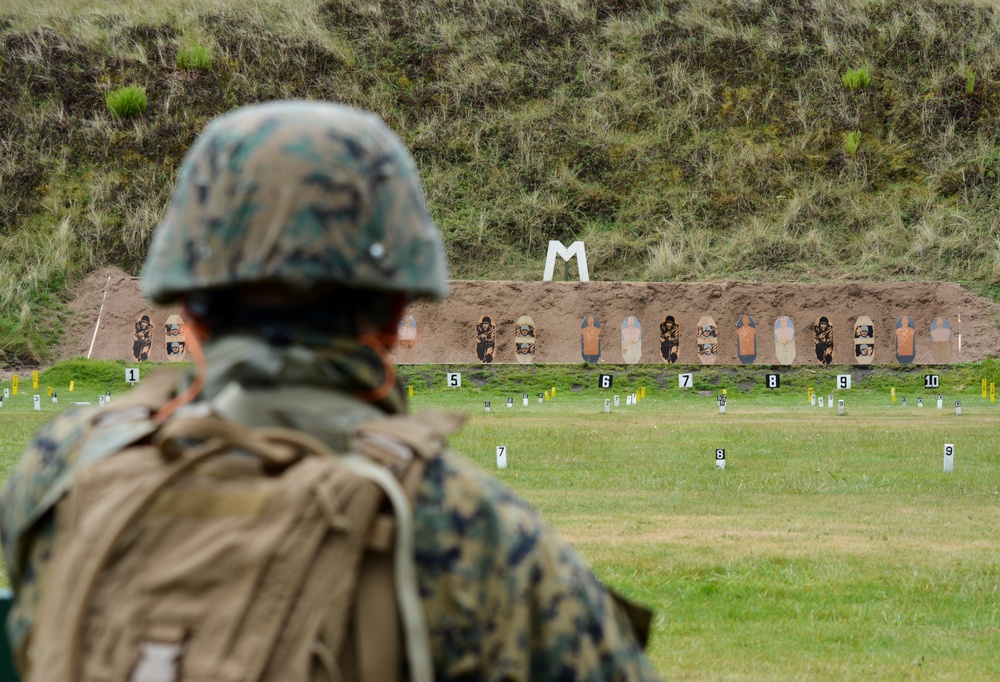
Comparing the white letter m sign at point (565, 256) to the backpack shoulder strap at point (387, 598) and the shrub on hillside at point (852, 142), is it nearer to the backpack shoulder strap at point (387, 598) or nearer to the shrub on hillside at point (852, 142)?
the shrub on hillside at point (852, 142)

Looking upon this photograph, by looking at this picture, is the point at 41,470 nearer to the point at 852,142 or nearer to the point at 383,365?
the point at 383,365

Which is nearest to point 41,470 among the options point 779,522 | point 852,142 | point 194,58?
point 779,522

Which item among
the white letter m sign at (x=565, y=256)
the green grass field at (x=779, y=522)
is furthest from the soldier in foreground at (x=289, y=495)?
the white letter m sign at (x=565, y=256)

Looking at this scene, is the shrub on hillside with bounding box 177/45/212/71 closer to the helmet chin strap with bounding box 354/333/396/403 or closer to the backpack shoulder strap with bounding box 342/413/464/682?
the helmet chin strap with bounding box 354/333/396/403

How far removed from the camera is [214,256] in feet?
5.07

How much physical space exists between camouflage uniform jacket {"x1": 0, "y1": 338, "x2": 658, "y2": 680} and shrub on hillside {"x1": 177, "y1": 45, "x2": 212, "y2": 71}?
36001mm

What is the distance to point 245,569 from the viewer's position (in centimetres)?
134

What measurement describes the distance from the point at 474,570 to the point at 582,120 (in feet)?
115

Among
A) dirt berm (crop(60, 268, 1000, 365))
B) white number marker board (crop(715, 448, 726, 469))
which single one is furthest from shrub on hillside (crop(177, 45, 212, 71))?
white number marker board (crop(715, 448, 726, 469))

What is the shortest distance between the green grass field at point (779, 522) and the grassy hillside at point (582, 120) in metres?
12.0

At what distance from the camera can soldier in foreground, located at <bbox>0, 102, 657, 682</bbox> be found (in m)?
1.34

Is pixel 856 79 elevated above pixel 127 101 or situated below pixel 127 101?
above

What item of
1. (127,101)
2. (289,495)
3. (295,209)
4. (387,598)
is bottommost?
(387,598)

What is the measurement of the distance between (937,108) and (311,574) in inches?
1431
